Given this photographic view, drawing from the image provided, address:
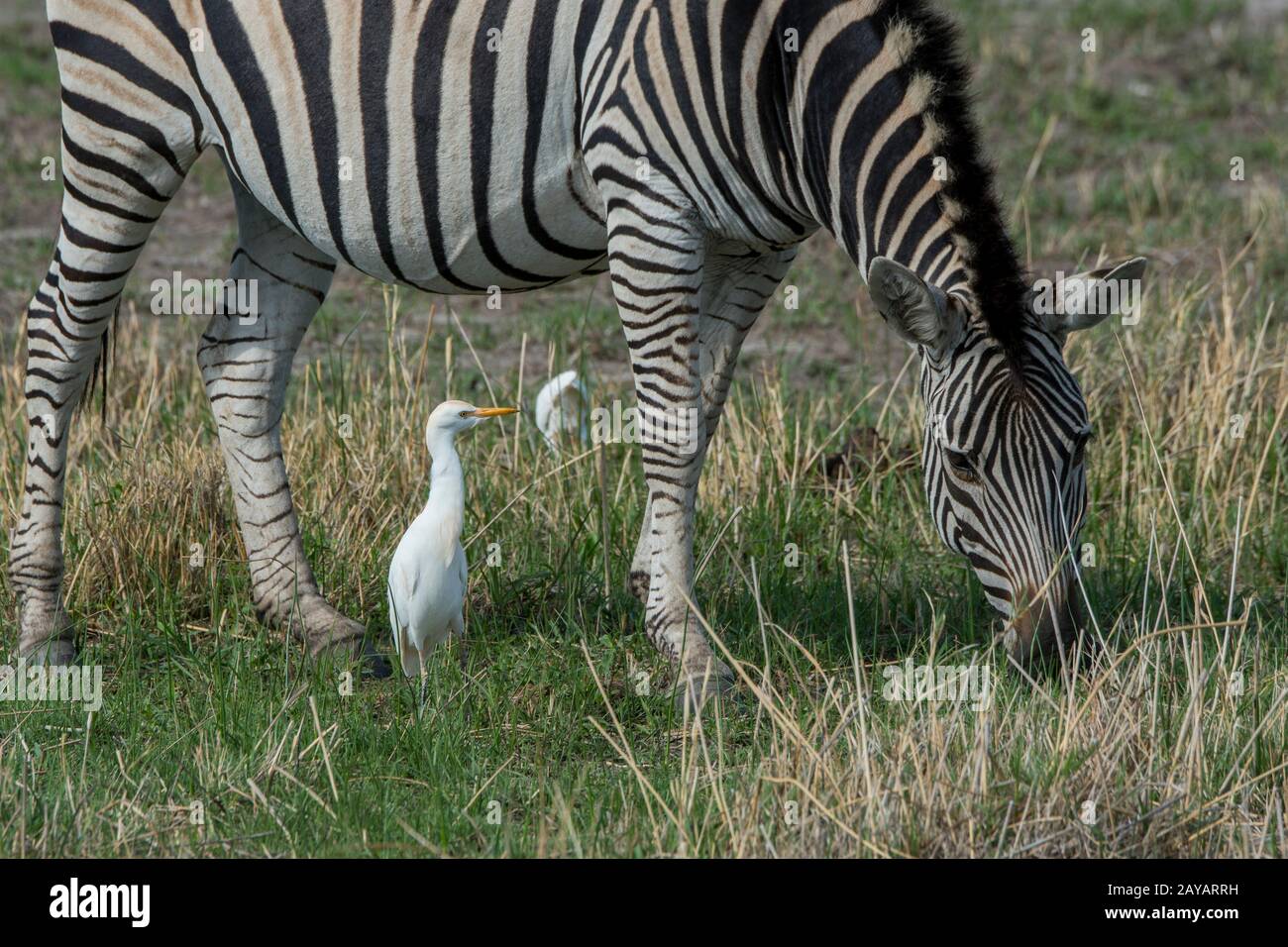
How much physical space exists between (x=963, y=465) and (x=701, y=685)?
108 centimetres

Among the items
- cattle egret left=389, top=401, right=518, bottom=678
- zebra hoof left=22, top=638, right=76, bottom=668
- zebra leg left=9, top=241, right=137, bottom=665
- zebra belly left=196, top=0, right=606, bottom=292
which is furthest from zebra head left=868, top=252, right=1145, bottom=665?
zebra hoof left=22, top=638, right=76, bottom=668

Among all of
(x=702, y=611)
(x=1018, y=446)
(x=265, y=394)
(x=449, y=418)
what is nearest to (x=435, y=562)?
(x=449, y=418)

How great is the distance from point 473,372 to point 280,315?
2.58 meters

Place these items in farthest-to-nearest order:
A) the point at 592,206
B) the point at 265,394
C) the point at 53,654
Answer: the point at 265,394, the point at 53,654, the point at 592,206

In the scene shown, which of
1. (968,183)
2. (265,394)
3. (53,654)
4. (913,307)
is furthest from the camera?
(265,394)

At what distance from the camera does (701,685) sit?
198 inches

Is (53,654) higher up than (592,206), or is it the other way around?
(592,206)

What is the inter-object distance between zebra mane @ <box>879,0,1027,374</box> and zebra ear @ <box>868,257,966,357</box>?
0.36 ft

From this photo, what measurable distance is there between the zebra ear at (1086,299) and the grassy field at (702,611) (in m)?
0.68

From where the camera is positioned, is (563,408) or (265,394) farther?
(563,408)

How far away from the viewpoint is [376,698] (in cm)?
526

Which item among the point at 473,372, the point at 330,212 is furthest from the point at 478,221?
the point at 473,372

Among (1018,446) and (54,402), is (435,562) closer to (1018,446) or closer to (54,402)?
(54,402)

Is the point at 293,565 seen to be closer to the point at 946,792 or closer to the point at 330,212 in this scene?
the point at 330,212
